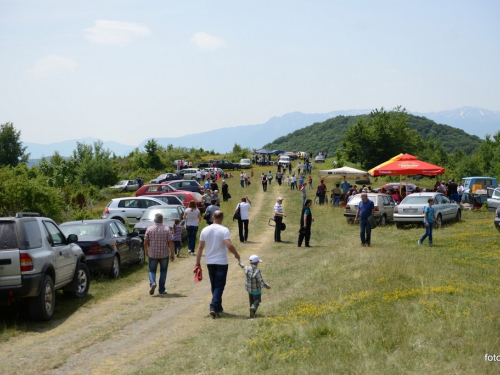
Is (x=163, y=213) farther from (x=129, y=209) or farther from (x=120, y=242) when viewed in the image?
(x=120, y=242)

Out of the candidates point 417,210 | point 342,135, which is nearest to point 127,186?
point 417,210

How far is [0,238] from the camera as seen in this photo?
9383mm

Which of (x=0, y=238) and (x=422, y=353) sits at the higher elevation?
(x=0, y=238)

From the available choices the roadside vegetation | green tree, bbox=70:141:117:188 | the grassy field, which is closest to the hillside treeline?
green tree, bbox=70:141:117:188

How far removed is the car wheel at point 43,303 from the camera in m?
9.63

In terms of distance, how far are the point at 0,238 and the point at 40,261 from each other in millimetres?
757

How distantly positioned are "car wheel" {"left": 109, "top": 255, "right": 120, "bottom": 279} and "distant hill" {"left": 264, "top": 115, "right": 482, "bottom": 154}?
485ft

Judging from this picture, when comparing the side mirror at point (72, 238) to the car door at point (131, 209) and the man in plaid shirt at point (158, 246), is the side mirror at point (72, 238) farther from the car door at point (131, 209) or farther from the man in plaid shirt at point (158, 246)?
the car door at point (131, 209)

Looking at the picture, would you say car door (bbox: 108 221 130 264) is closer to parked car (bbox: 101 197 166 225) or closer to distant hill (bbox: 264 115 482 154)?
parked car (bbox: 101 197 166 225)

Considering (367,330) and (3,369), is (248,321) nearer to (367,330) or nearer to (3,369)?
(367,330)

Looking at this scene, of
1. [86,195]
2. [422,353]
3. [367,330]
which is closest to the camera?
[422,353]

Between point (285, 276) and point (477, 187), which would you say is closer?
point (285, 276)

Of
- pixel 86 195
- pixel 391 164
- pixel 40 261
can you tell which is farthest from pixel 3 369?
pixel 86 195

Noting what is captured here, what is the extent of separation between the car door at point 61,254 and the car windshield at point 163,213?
8.53 meters
